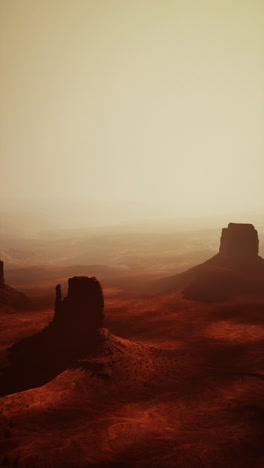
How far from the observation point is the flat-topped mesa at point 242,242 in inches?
2498

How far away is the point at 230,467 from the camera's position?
17.0 meters

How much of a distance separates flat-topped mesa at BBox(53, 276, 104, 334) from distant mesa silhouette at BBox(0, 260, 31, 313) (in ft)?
67.5

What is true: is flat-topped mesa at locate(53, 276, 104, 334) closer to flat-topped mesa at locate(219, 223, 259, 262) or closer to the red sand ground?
the red sand ground

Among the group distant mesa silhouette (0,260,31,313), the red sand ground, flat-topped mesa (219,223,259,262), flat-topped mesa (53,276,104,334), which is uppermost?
flat-topped mesa (219,223,259,262)

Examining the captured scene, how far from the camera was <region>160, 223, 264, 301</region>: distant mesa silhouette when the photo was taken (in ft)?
189

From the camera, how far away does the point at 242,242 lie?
64.1 meters

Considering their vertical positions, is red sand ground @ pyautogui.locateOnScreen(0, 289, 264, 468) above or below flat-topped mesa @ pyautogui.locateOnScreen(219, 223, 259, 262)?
below

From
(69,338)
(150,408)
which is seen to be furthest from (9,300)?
(150,408)

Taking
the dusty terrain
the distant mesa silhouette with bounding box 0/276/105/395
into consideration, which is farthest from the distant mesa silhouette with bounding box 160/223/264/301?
the distant mesa silhouette with bounding box 0/276/105/395

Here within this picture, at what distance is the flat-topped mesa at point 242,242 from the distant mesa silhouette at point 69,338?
1613 inches

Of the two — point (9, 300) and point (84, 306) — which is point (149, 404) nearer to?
point (84, 306)

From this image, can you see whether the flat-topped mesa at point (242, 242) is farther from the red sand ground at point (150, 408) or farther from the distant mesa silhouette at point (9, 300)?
the distant mesa silhouette at point (9, 300)

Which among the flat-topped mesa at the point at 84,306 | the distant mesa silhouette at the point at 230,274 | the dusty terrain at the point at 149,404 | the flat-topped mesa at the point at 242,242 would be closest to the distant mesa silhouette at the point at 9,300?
the dusty terrain at the point at 149,404

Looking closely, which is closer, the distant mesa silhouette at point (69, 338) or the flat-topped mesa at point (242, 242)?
the distant mesa silhouette at point (69, 338)
